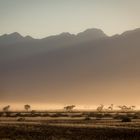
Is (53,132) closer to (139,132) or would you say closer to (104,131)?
(104,131)

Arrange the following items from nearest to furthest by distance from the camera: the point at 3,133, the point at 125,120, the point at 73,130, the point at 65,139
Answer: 1. the point at 65,139
2. the point at 3,133
3. the point at 73,130
4. the point at 125,120

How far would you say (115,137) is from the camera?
4397 cm

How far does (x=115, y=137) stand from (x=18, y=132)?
32.4ft

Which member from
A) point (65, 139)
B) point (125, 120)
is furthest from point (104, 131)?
point (125, 120)

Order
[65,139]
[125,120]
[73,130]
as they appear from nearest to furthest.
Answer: [65,139] → [73,130] → [125,120]

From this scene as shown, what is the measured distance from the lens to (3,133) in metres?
47.1

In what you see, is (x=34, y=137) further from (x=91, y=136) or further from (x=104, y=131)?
(x=104, y=131)

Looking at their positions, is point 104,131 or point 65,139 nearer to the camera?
point 65,139

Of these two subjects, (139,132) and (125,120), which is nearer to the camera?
(139,132)

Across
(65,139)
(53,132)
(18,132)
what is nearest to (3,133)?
(18,132)

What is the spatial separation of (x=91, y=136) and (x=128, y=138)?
11.0 feet

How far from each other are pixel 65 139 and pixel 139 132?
916 centimetres

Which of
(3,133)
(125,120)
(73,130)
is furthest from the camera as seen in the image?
(125,120)

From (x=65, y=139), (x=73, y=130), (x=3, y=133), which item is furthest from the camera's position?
(x=73, y=130)
